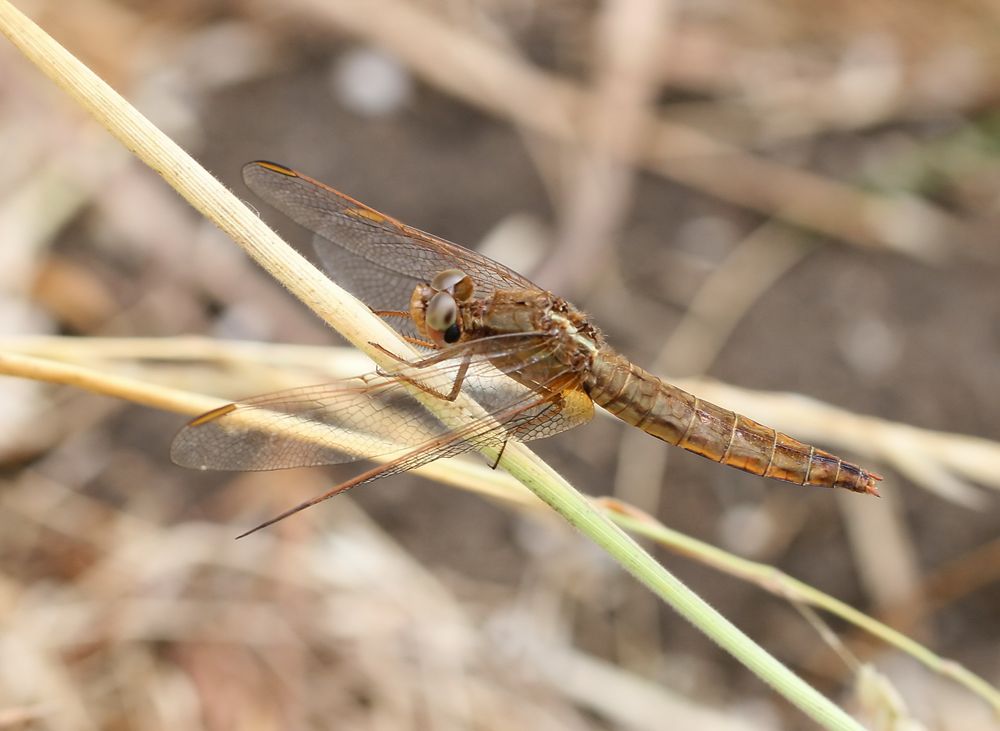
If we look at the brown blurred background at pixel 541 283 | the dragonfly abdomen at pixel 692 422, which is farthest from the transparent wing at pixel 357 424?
the brown blurred background at pixel 541 283

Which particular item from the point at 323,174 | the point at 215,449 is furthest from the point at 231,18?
the point at 215,449

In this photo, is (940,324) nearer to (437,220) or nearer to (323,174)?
(437,220)

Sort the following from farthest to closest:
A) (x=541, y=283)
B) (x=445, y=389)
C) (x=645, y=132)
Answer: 1. (x=645, y=132)
2. (x=541, y=283)
3. (x=445, y=389)

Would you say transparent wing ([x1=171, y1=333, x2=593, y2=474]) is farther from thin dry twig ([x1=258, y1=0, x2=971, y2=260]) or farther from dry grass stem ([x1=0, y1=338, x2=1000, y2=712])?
thin dry twig ([x1=258, y1=0, x2=971, y2=260])

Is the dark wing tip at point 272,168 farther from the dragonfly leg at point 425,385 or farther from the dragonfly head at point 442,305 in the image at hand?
the dragonfly leg at point 425,385

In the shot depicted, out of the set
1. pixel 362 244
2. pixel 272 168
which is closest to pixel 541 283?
pixel 362 244

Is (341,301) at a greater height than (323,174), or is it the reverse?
(323,174)

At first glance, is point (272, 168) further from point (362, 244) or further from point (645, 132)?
point (645, 132)
